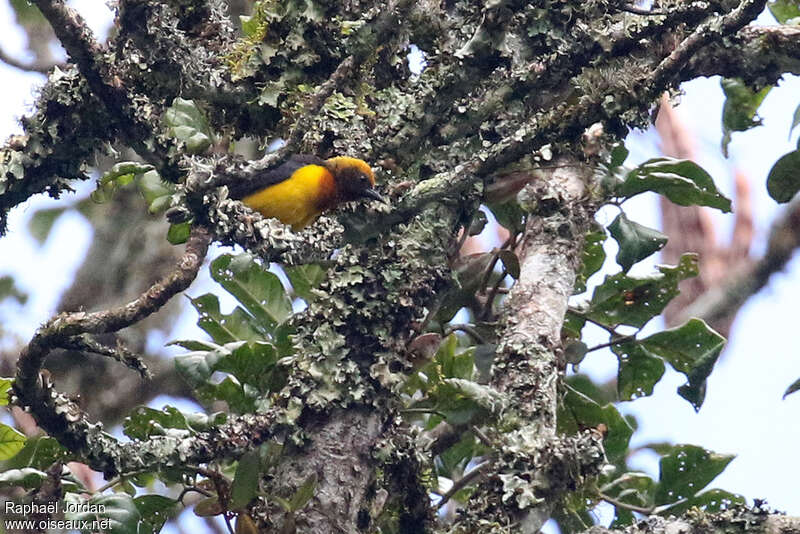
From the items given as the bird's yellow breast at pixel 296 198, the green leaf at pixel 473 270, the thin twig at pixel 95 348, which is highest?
the bird's yellow breast at pixel 296 198

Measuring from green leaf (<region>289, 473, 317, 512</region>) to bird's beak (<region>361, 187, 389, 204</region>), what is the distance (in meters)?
0.79

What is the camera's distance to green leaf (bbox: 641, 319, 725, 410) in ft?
11.6

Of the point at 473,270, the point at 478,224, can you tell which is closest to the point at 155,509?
the point at 473,270

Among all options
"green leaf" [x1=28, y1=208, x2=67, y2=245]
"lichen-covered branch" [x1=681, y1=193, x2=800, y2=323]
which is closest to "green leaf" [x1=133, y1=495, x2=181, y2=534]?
"lichen-covered branch" [x1=681, y1=193, x2=800, y2=323]

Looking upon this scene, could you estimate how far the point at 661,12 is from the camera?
2.98m

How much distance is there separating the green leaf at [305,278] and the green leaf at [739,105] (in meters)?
1.72

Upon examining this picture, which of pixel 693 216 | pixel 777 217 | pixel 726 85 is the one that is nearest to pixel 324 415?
pixel 726 85

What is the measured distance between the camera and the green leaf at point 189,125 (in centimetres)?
317

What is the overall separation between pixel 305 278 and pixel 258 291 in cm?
19

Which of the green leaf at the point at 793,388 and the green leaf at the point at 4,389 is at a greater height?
the green leaf at the point at 793,388

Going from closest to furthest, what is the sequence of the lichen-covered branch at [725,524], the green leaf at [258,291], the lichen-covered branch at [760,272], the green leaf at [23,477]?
the lichen-covered branch at [725,524] < the green leaf at [23,477] < the green leaf at [258,291] < the lichen-covered branch at [760,272]

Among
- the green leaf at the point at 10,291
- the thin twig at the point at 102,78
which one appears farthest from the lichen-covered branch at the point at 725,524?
the green leaf at the point at 10,291

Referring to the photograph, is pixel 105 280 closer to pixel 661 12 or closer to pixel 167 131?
pixel 167 131

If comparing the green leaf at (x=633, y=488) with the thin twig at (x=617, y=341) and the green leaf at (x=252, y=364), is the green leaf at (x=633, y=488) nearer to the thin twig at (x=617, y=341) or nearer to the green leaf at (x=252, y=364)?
the thin twig at (x=617, y=341)
